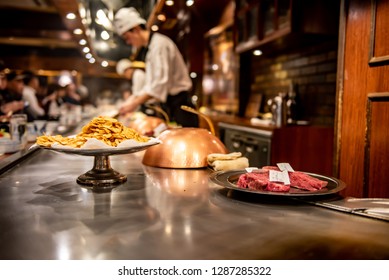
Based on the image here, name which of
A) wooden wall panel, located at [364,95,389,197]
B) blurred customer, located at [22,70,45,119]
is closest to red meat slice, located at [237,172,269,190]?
wooden wall panel, located at [364,95,389,197]

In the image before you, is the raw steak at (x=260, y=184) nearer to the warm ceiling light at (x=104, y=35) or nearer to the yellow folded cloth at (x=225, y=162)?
the yellow folded cloth at (x=225, y=162)

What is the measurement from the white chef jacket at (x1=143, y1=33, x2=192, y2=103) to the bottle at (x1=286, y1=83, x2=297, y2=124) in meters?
1.05

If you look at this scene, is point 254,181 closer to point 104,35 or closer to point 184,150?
point 184,150

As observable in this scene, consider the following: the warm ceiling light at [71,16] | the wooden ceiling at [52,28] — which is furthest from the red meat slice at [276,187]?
the warm ceiling light at [71,16]

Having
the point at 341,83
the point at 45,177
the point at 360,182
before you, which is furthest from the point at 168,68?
the point at 45,177

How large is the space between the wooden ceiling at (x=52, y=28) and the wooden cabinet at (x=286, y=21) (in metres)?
1.08

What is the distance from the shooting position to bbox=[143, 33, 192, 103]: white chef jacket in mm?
3111

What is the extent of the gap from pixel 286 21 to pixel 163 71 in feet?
4.37

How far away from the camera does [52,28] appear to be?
832 cm

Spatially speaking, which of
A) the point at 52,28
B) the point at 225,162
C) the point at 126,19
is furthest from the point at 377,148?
the point at 52,28

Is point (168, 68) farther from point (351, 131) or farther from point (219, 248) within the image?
point (219, 248)

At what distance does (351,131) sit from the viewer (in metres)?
2.42

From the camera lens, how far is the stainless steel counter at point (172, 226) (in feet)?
2.19

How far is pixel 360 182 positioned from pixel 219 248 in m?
1.94
